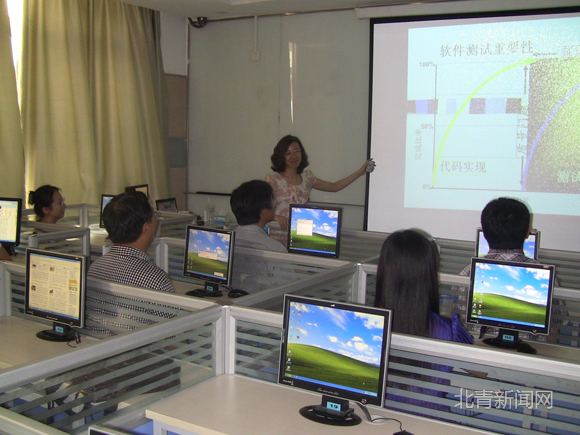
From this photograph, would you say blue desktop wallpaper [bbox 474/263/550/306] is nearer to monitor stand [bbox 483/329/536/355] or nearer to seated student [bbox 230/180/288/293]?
monitor stand [bbox 483/329/536/355]

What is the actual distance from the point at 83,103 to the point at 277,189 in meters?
2.69

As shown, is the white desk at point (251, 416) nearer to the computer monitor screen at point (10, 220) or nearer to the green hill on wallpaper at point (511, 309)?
the green hill on wallpaper at point (511, 309)

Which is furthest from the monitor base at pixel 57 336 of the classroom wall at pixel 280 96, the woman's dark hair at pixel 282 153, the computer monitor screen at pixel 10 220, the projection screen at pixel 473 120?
the classroom wall at pixel 280 96

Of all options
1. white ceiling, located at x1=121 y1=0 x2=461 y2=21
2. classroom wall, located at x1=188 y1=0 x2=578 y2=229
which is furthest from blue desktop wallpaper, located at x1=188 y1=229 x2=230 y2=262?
white ceiling, located at x1=121 y1=0 x2=461 y2=21

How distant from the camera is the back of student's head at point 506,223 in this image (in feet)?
8.84

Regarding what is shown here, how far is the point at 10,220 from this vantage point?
3.98 m

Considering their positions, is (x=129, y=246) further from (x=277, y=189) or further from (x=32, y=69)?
(x=32, y=69)

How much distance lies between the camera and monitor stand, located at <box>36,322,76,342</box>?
2.47 m

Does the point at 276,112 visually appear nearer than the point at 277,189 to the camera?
No

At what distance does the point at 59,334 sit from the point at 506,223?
6.79ft

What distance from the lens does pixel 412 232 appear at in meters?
2.00

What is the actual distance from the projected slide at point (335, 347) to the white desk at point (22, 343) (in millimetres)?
910

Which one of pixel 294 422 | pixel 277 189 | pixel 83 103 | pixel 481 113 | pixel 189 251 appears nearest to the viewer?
pixel 294 422

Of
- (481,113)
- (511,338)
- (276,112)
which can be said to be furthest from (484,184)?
(511,338)
